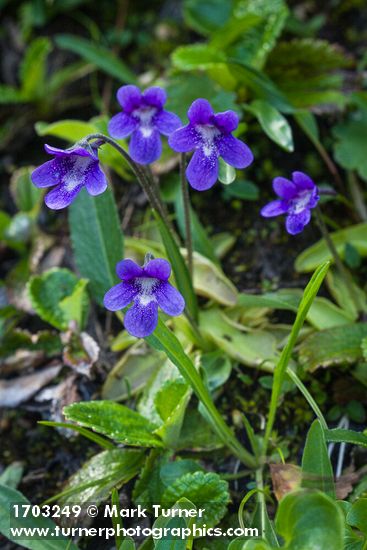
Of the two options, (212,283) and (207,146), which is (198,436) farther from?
(207,146)

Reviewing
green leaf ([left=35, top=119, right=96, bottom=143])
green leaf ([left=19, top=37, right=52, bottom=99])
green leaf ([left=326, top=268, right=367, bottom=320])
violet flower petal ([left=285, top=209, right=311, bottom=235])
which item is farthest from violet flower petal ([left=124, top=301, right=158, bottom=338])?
green leaf ([left=19, top=37, right=52, bottom=99])

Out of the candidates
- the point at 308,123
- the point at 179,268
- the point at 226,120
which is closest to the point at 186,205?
the point at 179,268

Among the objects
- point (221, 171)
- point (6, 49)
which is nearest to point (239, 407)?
point (221, 171)

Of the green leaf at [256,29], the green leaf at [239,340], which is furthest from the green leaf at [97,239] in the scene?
the green leaf at [256,29]

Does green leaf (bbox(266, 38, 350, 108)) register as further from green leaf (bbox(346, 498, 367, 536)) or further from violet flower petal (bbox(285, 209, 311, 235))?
green leaf (bbox(346, 498, 367, 536))

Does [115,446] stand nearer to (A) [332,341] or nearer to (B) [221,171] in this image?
(A) [332,341]

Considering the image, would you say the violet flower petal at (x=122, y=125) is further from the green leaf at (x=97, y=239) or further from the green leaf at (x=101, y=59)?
the green leaf at (x=101, y=59)
